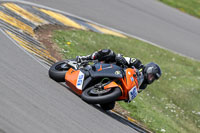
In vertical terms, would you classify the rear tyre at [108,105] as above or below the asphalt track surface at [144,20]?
above

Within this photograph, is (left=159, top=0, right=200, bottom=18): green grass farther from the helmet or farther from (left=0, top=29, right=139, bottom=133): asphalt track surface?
(left=0, top=29, right=139, bottom=133): asphalt track surface

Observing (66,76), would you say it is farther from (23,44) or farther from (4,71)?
(23,44)

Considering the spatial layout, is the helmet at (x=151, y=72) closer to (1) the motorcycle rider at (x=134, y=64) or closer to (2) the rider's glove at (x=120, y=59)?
(1) the motorcycle rider at (x=134, y=64)

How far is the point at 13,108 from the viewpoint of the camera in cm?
516

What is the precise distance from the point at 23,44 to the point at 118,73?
3111 millimetres

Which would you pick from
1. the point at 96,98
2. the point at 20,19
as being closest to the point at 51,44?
the point at 20,19

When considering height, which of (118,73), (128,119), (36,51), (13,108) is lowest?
(128,119)

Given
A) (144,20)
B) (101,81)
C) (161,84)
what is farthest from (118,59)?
(144,20)

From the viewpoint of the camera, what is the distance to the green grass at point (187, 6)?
73.4ft

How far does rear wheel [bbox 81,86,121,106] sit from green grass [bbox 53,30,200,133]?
219 cm

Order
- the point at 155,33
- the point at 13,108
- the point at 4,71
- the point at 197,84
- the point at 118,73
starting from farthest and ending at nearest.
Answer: the point at 155,33 → the point at 197,84 → the point at 118,73 → the point at 4,71 → the point at 13,108

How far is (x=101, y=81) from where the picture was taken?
769cm

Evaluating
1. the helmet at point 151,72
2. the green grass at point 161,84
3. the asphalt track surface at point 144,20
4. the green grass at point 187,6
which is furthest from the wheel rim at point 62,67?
the green grass at point 187,6

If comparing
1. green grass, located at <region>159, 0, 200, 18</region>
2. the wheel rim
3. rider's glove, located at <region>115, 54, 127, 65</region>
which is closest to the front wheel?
rider's glove, located at <region>115, 54, 127, 65</region>
